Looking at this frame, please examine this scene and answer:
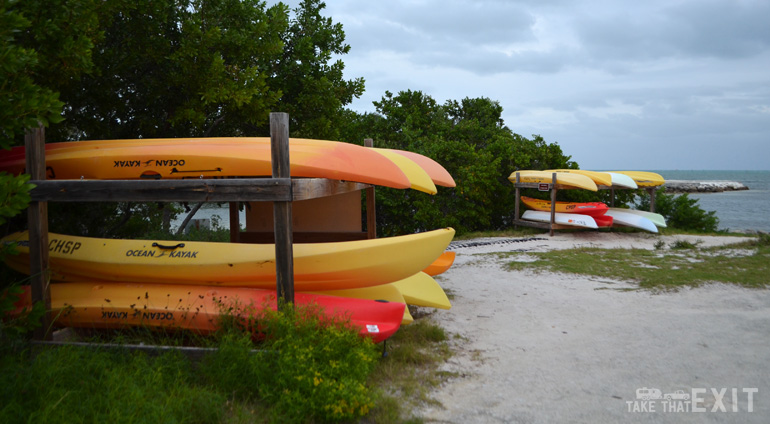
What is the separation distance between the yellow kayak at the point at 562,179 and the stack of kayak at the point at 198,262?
927cm

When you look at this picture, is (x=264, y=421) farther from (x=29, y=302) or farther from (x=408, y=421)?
(x=29, y=302)

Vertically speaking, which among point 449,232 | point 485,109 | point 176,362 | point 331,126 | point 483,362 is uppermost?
point 485,109

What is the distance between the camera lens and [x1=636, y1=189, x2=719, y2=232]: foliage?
1622 cm

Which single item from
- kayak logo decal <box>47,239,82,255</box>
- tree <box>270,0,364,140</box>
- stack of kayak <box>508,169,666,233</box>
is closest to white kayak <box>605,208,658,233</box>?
stack of kayak <box>508,169,666,233</box>

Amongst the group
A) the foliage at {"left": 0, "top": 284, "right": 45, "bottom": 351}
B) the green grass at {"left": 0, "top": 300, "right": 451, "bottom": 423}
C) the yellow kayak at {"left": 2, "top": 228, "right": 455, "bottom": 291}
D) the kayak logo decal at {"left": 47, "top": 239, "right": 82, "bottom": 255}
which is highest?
the kayak logo decal at {"left": 47, "top": 239, "right": 82, "bottom": 255}

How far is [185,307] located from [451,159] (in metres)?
11.2

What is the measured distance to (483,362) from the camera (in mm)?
4438

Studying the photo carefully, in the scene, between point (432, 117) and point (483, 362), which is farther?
point (432, 117)

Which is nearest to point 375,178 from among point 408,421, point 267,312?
point 267,312

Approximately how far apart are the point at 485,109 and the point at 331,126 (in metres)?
11.5

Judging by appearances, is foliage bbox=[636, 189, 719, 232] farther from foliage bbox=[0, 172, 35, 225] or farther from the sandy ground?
foliage bbox=[0, 172, 35, 225]

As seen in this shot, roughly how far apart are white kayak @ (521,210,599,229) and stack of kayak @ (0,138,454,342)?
9.73 meters

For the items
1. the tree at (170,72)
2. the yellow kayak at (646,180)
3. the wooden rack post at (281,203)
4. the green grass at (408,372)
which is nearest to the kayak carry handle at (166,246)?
the wooden rack post at (281,203)

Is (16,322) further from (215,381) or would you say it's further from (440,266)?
(440,266)
